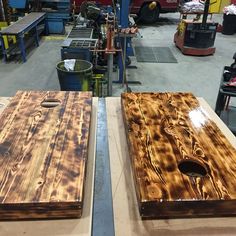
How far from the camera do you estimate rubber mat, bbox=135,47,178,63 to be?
492 cm

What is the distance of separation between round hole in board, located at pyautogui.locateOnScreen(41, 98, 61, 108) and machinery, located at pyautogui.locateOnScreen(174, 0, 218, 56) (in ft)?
14.4

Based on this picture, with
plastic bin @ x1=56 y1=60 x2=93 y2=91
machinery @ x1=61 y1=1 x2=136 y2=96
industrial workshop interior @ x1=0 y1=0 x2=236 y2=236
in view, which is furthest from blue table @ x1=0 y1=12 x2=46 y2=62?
industrial workshop interior @ x1=0 y1=0 x2=236 y2=236

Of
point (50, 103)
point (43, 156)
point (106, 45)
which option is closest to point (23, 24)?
point (106, 45)

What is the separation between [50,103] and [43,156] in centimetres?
42

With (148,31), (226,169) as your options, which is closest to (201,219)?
(226,169)

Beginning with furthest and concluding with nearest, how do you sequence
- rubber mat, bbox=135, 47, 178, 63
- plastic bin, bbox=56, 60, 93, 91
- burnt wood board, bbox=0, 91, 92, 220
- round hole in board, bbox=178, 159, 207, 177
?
rubber mat, bbox=135, 47, 178, 63, plastic bin, bbox=56, 60, 93, 91, round hole in board, bbox=178, 159, 207, 177, burnt wood board, bbox=0, 91, 92, 220

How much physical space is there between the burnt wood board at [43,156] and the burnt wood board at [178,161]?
181 mm

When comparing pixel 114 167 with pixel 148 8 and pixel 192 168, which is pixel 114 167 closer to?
pixel 192 168

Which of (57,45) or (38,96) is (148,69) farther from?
(38,96)

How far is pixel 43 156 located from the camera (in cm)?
84

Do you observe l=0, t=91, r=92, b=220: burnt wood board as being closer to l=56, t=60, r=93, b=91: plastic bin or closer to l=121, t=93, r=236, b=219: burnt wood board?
l=121, t=93, r=236, b=219: burnt wood board

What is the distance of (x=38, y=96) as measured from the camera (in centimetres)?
125

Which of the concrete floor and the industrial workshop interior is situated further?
the concrete floor

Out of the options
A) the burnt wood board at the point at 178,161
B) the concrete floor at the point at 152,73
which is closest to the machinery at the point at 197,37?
the concrete floor at the point at 152,73
